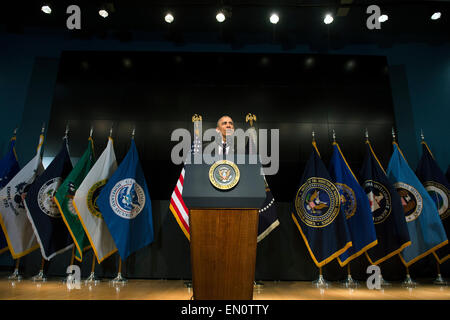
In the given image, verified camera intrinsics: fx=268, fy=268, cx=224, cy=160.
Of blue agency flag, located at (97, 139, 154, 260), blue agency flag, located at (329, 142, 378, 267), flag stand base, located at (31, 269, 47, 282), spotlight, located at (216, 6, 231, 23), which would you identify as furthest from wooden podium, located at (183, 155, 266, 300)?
spotlight, located at (216, 6, 231, 23)

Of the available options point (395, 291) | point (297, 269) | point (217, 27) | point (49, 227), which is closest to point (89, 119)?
point (49, 227)

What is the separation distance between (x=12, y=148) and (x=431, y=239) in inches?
228

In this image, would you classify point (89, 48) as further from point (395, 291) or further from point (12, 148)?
point (395, 291)

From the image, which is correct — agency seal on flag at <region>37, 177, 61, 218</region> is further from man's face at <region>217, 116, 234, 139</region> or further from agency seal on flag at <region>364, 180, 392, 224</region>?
agency seal on flag at <region>364, 180, 392, 224</region>

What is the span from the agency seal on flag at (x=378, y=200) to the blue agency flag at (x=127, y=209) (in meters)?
2.86

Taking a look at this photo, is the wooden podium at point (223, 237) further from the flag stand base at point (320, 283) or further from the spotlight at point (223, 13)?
the spotlight at point (223, 13)

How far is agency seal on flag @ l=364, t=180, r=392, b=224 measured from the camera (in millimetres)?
3408

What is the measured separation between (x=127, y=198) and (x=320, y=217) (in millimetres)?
2403

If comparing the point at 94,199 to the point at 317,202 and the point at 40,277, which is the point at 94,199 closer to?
the point at 40,277

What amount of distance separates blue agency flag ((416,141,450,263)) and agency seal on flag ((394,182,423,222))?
33 centimetres

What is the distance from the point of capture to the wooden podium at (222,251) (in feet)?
5.77

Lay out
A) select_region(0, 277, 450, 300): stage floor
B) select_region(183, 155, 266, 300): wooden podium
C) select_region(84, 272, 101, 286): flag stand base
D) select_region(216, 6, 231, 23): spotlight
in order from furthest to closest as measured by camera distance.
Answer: select_region(216, 6, 231, 23): spotlight
select_region(84, 272, 101, 286): flag stand base
select_region(0, 277, 450, 300): stage floor
select_region(183, 155, 266, 300): wooden podium

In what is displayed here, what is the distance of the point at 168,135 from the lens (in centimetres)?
431

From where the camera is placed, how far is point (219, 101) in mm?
4516
